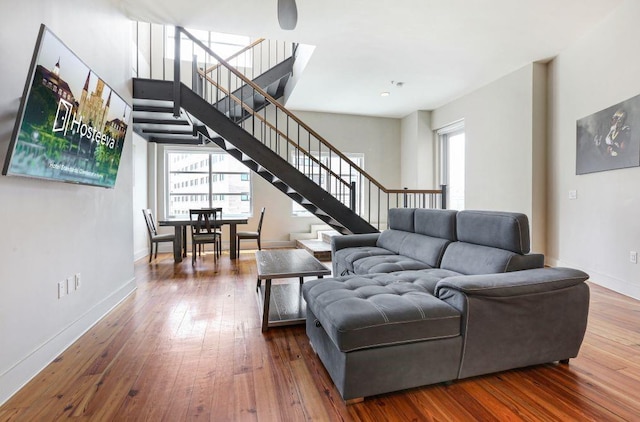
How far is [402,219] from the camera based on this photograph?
3639 millimetres

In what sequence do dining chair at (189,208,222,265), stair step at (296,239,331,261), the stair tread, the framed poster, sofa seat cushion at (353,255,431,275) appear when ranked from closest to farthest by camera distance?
sofa seat cushion at (353,255,431,275), the framed poster, dining chair at (189,208,222,265), stair step at (296,239,331,261), the stair tread

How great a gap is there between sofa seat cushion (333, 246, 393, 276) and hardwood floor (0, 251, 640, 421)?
983mm

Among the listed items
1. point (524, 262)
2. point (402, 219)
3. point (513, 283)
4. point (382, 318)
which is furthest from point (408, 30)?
point (382, 318)

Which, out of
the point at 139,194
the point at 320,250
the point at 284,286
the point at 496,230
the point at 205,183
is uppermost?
the point at 205,183

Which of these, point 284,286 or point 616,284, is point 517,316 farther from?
point 616,284

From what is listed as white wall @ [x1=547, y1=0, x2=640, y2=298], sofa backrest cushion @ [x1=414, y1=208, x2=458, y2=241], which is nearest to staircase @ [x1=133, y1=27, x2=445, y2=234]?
sofa backrest cushion @ [x1=414, y1=208, x2=458, y2=241]

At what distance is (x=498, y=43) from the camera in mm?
3912

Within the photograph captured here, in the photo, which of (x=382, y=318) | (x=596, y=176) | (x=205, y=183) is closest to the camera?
(x=382, y=318)

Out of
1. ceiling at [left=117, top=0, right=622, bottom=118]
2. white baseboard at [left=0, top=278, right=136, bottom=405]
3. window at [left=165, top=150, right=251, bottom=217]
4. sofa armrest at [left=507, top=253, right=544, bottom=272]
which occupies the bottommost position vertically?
white baseboard at [left=0, top=278, right=136, bottom=405]

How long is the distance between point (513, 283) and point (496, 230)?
0.62 metres

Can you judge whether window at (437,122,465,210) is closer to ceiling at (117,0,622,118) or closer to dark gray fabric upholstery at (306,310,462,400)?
ceiling at (117,0,622,118)

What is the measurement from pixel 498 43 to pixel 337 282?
12.6ft

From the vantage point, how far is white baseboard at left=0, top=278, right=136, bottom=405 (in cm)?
162

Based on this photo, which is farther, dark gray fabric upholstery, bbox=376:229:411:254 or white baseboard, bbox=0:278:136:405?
dark gray fabric upholstery, bbox=376:229:411:254
